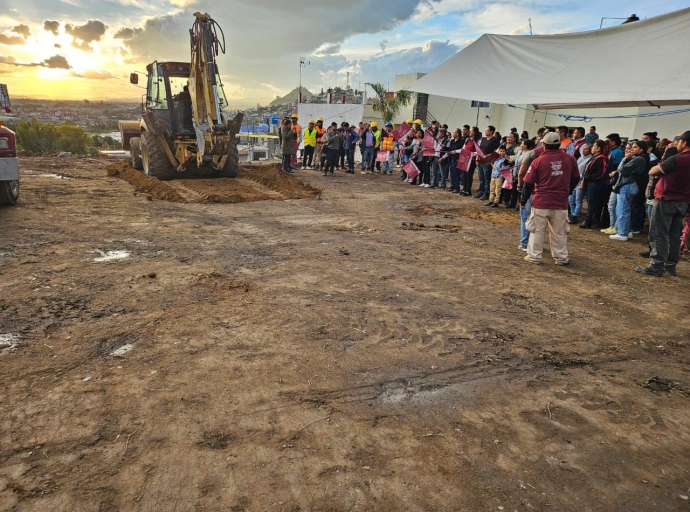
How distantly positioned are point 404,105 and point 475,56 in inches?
865

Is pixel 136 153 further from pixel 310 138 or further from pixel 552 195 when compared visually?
pixel 552 195

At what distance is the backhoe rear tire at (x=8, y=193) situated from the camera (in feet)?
27.3

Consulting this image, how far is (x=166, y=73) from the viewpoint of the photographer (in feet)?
38.1

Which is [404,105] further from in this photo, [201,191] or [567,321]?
[567,321]

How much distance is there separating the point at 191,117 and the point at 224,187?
2.16 m

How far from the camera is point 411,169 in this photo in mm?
14727

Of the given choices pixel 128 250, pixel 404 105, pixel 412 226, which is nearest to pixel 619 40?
pixel 412 226

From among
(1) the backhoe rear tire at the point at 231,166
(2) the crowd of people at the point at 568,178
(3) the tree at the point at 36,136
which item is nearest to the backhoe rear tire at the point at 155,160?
(1) the backhoe rear tire at the point at 231,166

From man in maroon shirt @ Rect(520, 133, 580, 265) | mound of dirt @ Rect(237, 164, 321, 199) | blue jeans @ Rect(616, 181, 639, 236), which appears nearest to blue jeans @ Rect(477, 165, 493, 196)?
blue jeans @ Rect(616, 181, 639, 236)

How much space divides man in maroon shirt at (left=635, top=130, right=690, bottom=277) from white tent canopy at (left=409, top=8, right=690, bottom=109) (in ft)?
3.44

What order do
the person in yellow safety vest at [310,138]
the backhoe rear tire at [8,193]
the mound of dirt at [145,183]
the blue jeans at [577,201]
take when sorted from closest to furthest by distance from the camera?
the backhoe rear tire at [8,193] < the blue jeans at [577,201] < the mound of dirt at [145,183] < the person in yellow safety vest at [310,138]

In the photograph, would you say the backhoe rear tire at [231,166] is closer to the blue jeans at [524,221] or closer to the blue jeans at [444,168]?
the blue jeans at [444,168]

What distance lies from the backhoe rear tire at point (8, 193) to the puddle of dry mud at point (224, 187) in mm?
2424

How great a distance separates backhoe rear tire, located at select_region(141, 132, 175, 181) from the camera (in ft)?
38.0
